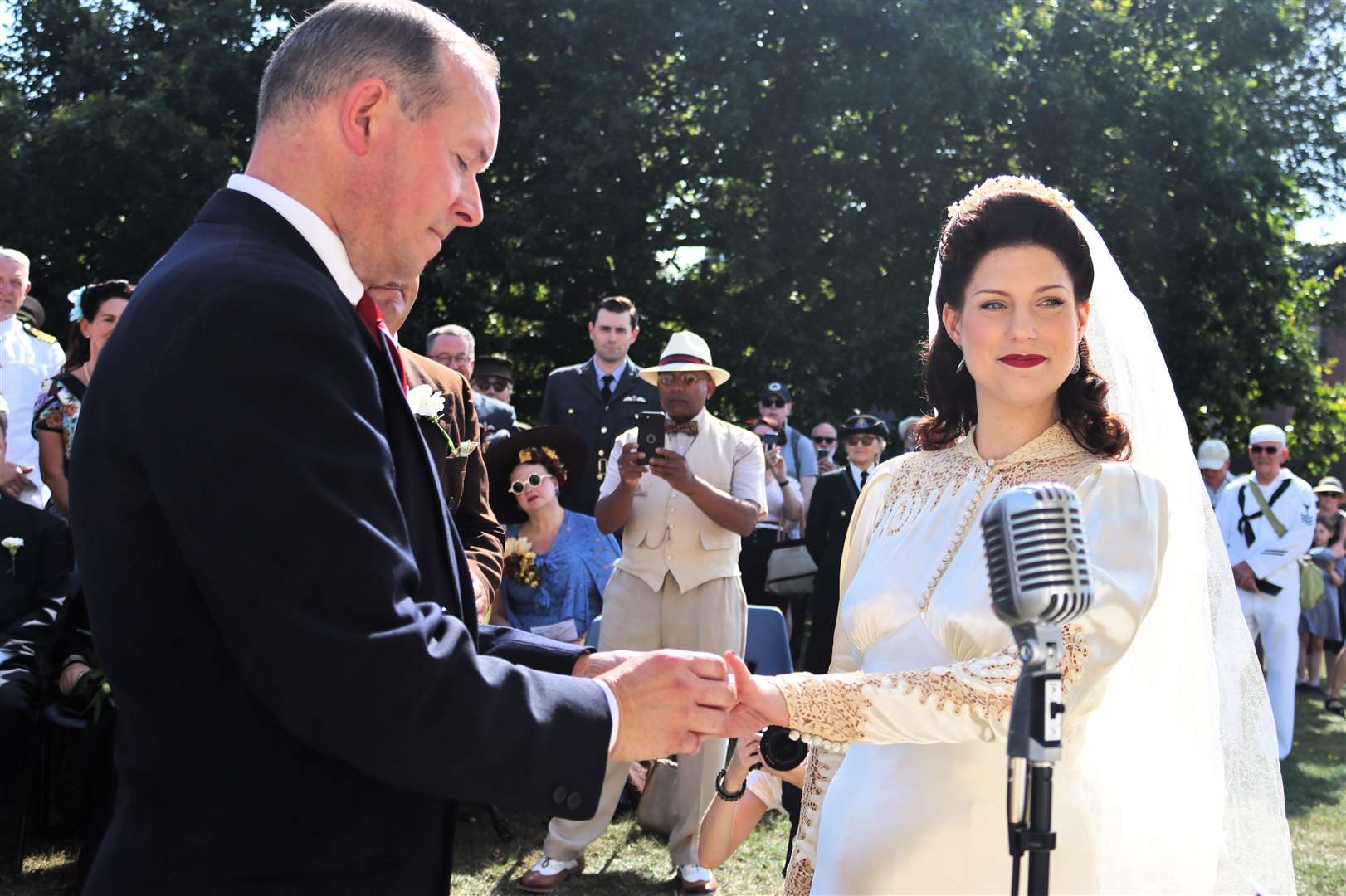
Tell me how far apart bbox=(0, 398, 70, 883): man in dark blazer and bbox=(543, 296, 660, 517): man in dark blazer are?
10.6 feet

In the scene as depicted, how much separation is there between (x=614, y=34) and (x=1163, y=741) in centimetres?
1350

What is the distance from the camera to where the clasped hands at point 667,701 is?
206 centimetres

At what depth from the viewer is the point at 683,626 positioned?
6.79m

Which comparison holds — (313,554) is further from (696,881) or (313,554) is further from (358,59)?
(696,881)

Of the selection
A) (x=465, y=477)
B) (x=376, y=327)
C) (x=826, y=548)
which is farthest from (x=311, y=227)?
(x=826, y=548)

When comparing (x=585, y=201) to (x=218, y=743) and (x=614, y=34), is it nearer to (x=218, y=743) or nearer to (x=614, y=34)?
(x=614, y=34)

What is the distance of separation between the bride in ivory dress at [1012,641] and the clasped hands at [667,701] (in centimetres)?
37

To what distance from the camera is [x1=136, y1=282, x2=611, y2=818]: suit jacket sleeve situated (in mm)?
1681

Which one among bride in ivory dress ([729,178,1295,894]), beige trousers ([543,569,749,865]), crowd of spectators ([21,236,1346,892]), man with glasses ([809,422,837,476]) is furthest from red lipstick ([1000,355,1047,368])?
man with glasses ([809,422,837,476])

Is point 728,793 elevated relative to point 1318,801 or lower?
elevated

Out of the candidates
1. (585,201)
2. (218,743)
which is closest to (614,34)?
(585,201)

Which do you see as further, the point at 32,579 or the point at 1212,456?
the point at 1212,456

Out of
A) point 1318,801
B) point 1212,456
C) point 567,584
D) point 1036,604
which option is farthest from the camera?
point 1212,456

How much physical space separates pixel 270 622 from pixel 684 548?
521cm
